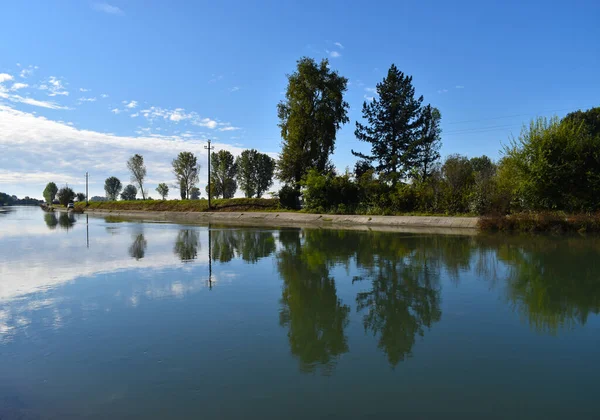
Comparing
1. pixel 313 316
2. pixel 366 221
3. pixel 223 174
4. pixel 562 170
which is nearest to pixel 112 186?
pixel 223 174

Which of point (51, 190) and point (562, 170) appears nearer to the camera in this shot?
point (562, 170)

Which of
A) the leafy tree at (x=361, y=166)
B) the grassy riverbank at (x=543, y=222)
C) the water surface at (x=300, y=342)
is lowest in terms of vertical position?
the water surface at (x=300, y=342)

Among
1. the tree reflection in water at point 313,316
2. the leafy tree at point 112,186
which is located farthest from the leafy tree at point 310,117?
the leafy tree at point 112,186

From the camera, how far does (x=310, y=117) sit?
42156 mm

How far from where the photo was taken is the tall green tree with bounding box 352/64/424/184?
4184 cm

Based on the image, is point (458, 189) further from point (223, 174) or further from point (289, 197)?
point (223, 174)

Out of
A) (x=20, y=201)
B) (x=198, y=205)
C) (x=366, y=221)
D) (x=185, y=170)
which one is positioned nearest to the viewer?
(x=366, y=221)

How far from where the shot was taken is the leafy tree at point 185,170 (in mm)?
71812

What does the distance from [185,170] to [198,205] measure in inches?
840

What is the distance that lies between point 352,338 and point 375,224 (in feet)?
80.2

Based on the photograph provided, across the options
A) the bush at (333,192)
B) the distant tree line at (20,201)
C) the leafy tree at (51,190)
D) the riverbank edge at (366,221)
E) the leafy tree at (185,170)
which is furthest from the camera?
the distant tree line at (20,201)

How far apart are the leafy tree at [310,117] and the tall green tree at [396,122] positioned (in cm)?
371

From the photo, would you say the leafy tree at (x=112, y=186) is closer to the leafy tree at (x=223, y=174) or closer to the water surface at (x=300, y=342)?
the leafy tree at (x=223, y=174)

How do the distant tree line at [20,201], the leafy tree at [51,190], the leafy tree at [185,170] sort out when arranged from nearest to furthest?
the leafy tree at [185,170] < the leafy tree at [51,190] < the distant tree line at [20,201]
